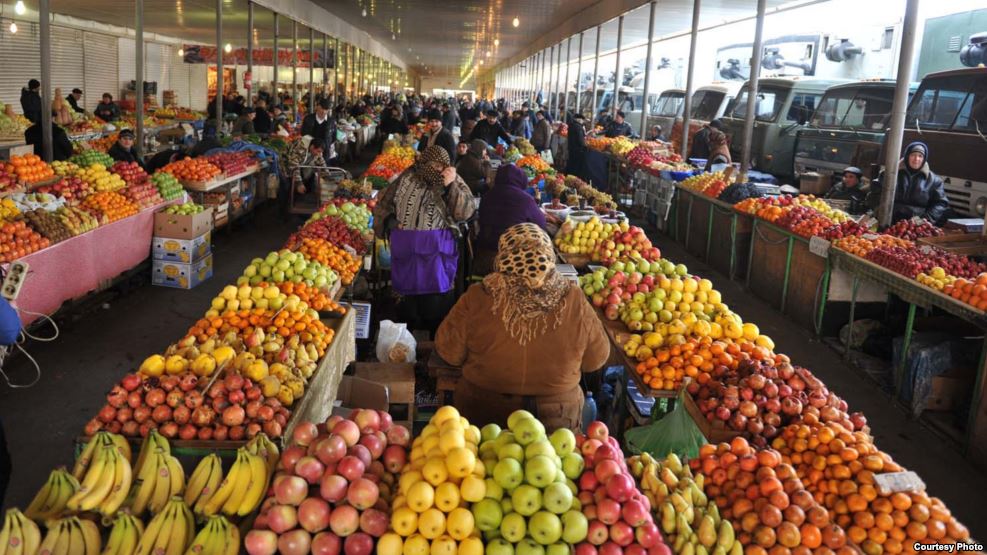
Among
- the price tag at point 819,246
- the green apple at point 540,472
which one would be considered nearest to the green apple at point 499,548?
the green apple at point 540,472

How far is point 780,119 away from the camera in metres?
18.2

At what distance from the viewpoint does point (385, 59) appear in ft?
159

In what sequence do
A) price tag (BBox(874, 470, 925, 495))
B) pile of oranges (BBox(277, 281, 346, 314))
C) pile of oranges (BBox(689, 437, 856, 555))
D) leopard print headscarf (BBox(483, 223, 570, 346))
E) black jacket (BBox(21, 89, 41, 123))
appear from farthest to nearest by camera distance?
1. black jacket (BBox(21, 89, 41, 123))
2. pile of oranges (BBox(277, 281, 346, 314))
3. leopard print headscarf (BBox(483, 223, 570, 346))
4. price tag (BBox(874, 470, 925, 495))
5. pile of oranges (BBox(689, 437, 856, 555))

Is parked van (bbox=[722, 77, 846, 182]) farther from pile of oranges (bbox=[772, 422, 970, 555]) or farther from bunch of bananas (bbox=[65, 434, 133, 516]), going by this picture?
bunch of bananas (bbox=[65, 434, 133, 516])

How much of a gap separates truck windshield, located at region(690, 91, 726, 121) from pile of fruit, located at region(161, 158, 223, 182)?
14.8 meters

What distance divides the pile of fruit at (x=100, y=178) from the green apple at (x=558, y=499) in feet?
27.2

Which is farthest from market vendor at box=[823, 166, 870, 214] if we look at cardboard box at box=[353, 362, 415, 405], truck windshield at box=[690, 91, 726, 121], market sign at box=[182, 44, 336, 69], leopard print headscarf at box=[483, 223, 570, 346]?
market sign at box=[182, 44, 336, 69]

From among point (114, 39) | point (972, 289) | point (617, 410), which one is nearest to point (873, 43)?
point (972, 289)

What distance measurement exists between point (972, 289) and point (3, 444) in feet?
20.2

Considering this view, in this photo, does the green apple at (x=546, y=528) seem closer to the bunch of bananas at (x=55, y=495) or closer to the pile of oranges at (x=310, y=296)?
the bunch of bananas at (x=55, y=495)

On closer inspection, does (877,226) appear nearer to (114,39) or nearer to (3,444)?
(3,444)

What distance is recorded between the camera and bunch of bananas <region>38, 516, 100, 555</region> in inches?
98.5

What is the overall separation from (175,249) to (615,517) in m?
7.87

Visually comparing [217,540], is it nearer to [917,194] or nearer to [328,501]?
[328,501]
